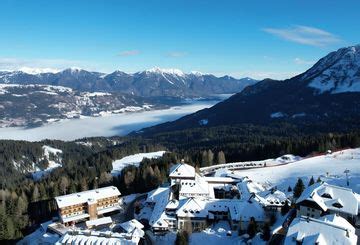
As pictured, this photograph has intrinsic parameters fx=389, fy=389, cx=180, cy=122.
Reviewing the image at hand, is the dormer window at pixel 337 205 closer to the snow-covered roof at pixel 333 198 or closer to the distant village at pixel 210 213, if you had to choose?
the snow-covered roof at pixel 333 198

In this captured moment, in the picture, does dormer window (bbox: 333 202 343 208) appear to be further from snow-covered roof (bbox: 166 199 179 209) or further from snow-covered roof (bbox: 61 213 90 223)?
snow-covered roof (bbox: 61 213 90 223)

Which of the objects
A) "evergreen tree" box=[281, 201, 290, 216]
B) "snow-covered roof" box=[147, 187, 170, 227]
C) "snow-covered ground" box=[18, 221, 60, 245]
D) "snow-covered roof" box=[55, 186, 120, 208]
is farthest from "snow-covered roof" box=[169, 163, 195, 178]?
"snow-covered ground" box=[18, 221, 60, 245]

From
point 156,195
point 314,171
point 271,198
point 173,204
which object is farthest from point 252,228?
point 314,171

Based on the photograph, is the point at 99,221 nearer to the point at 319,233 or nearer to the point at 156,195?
the point at 156,195

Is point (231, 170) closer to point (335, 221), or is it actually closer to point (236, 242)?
point (236, 242)

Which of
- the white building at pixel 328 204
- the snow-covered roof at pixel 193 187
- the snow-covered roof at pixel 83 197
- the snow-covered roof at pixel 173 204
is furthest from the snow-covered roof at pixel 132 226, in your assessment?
the white building at pixel 328 204

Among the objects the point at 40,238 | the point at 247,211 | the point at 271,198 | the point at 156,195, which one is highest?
the point at 271,198

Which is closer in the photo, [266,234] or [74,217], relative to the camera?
[266,234]
